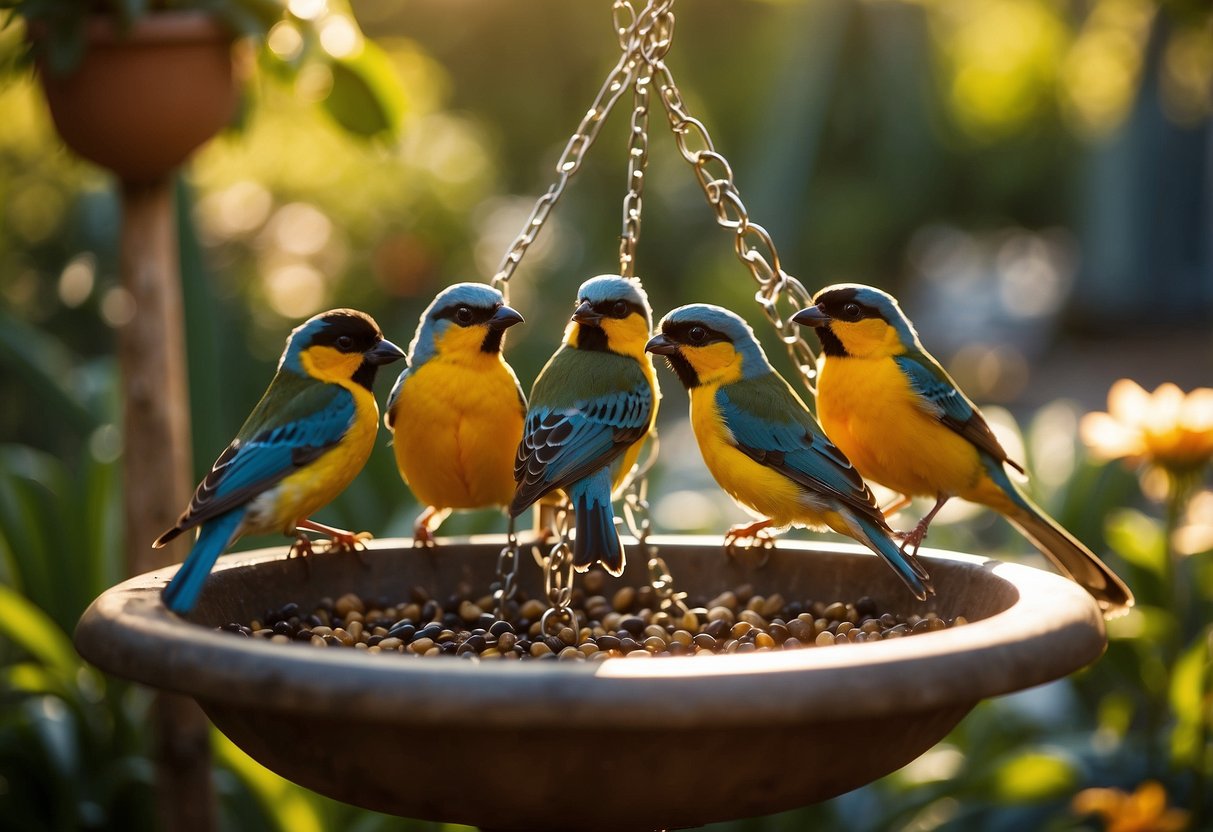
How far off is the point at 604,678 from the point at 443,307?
124cm

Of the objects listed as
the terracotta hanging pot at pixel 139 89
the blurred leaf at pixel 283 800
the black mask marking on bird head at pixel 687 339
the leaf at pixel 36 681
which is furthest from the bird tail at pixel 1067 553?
the leaf at pixel 36 681

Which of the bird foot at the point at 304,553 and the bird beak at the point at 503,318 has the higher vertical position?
the bird beak at the point at 503,318

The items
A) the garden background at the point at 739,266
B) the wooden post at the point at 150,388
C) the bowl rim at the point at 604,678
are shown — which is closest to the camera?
the bowl rim at the point at 604,678

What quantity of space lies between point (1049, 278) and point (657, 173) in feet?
19.8

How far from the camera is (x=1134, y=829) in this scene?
3.39 metres

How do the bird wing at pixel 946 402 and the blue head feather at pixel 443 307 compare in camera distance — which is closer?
the blue head feather at pixel 443 307

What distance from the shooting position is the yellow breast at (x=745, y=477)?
2.45 metres

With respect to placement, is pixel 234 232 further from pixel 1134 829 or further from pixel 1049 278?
pixel 1049 278

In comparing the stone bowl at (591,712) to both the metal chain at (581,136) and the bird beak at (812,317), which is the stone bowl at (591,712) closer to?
the bird beak at (812,317)

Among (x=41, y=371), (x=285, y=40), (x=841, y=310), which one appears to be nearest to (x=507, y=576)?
(x=841, y=310)

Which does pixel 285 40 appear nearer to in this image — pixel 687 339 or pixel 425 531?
pixel 425 531

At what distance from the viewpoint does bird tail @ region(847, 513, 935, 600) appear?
2248 mm

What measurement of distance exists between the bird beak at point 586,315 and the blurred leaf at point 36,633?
8.10 feet

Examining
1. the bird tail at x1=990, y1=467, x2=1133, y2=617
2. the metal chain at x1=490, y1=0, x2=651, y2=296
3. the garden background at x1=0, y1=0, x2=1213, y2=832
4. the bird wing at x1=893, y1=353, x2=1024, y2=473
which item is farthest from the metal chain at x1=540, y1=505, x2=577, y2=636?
the garden background at x1=0, y1=0, x2=1213, y2=832
